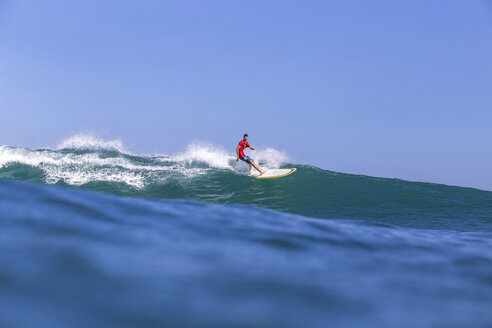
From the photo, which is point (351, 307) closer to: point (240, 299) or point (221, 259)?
point (240, 299)

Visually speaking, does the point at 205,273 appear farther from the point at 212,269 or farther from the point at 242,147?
the point at 242,147

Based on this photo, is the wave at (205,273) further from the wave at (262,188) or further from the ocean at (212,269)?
the wave at (262,188)

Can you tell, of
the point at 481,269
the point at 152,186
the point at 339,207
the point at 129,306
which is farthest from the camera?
the point at 152,186

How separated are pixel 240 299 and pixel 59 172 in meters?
14.0

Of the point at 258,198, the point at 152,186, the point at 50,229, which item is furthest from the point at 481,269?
the point at 152,186

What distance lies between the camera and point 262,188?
12.2 meters

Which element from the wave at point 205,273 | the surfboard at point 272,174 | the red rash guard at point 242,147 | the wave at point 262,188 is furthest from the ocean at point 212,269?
the red rash guard at point 242,147

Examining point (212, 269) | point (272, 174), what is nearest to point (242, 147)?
point (272, 174)

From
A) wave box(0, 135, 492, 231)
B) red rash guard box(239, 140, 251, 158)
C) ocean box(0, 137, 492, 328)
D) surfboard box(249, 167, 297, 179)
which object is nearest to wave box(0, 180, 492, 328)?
ocean box(0, 137, 492, 328)

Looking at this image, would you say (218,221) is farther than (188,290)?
Yes

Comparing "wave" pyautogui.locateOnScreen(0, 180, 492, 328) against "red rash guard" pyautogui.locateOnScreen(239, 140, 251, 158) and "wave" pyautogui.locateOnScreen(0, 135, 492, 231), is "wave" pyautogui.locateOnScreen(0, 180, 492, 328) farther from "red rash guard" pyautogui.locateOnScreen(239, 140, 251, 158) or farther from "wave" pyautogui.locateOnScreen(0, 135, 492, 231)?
"red rash guard" pyautogui.locateOnScreen(239, 140, 251, 158)

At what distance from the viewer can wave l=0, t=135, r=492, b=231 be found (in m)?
9.64

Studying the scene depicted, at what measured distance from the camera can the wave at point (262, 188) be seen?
964 centimetres

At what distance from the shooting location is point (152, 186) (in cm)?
1205
